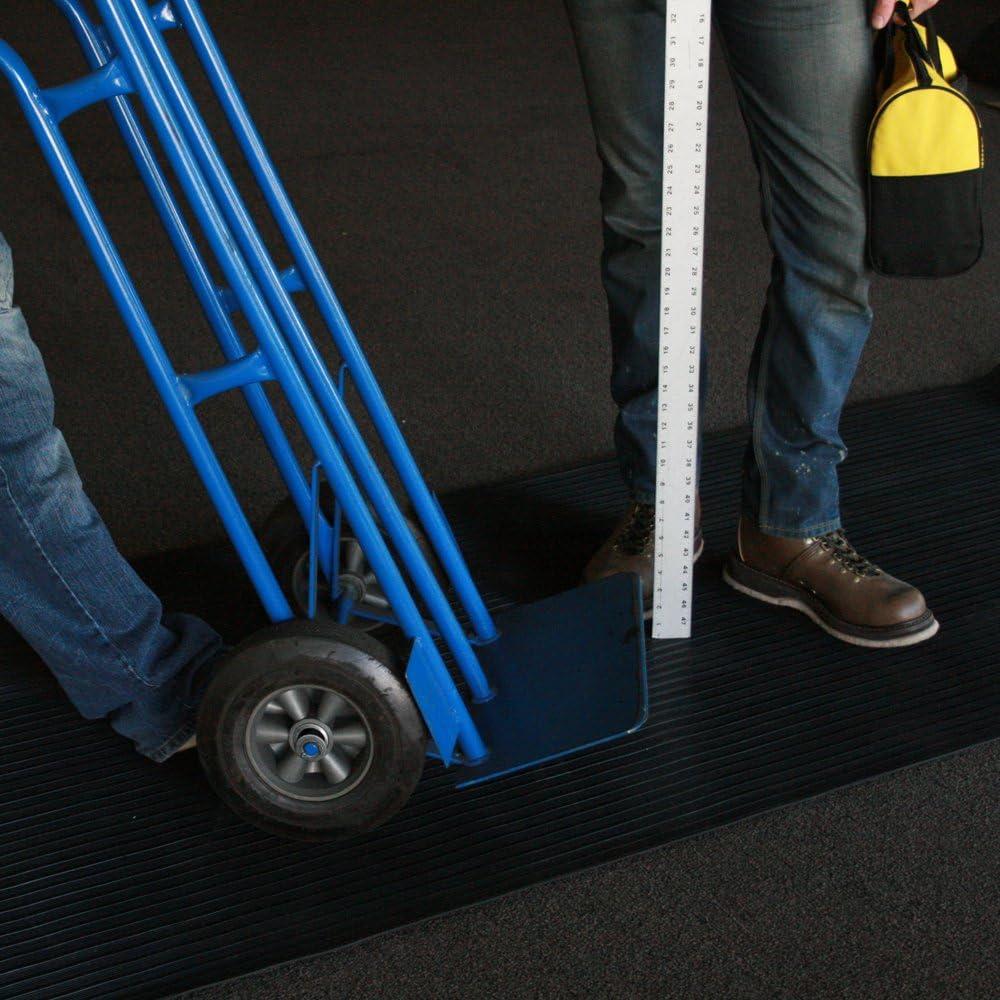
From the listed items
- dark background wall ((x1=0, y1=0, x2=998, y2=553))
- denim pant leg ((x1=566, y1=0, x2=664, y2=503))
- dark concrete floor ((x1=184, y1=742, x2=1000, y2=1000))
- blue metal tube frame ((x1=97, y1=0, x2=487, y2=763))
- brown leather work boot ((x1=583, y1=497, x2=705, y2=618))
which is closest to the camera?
blue metal tube frame ((x1=97, y1=0, x2=487, y2=763))

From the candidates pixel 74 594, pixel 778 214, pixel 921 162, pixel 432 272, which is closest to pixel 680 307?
pixel 778 214

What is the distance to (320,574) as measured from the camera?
168cm

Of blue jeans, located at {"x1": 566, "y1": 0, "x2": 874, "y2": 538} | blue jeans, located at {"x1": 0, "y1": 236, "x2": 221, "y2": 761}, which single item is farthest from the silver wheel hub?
blue jeans, located at {"x1": 566, "y1": 0, "x2": 874, "y2": 538}

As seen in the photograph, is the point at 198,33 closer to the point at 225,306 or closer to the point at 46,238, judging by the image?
the point at 225,306

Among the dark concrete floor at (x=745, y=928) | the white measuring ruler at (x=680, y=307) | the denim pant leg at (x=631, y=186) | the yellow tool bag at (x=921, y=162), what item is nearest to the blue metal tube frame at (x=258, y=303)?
the dark concrete floor at (x=745, y=928)

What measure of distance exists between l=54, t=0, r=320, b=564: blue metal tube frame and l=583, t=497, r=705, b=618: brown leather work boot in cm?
49

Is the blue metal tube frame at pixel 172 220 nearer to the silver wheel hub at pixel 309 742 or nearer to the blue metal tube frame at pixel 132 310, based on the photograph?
the blue metal tube frame at pixel 132 310

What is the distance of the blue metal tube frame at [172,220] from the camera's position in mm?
1341

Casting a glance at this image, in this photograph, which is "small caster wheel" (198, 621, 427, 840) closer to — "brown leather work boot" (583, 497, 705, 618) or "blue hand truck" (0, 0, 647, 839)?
"blue hand truck" (0, 0, 647, 839)

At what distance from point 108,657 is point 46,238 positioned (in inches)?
74.9

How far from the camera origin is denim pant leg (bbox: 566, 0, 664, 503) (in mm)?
1533

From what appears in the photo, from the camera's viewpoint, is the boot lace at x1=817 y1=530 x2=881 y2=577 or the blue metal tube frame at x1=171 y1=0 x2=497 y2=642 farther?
the boot lace at x1=817 y1=530 x2=881 y2=577

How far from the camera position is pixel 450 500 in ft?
6.93

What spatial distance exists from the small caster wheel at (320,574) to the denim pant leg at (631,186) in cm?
36
